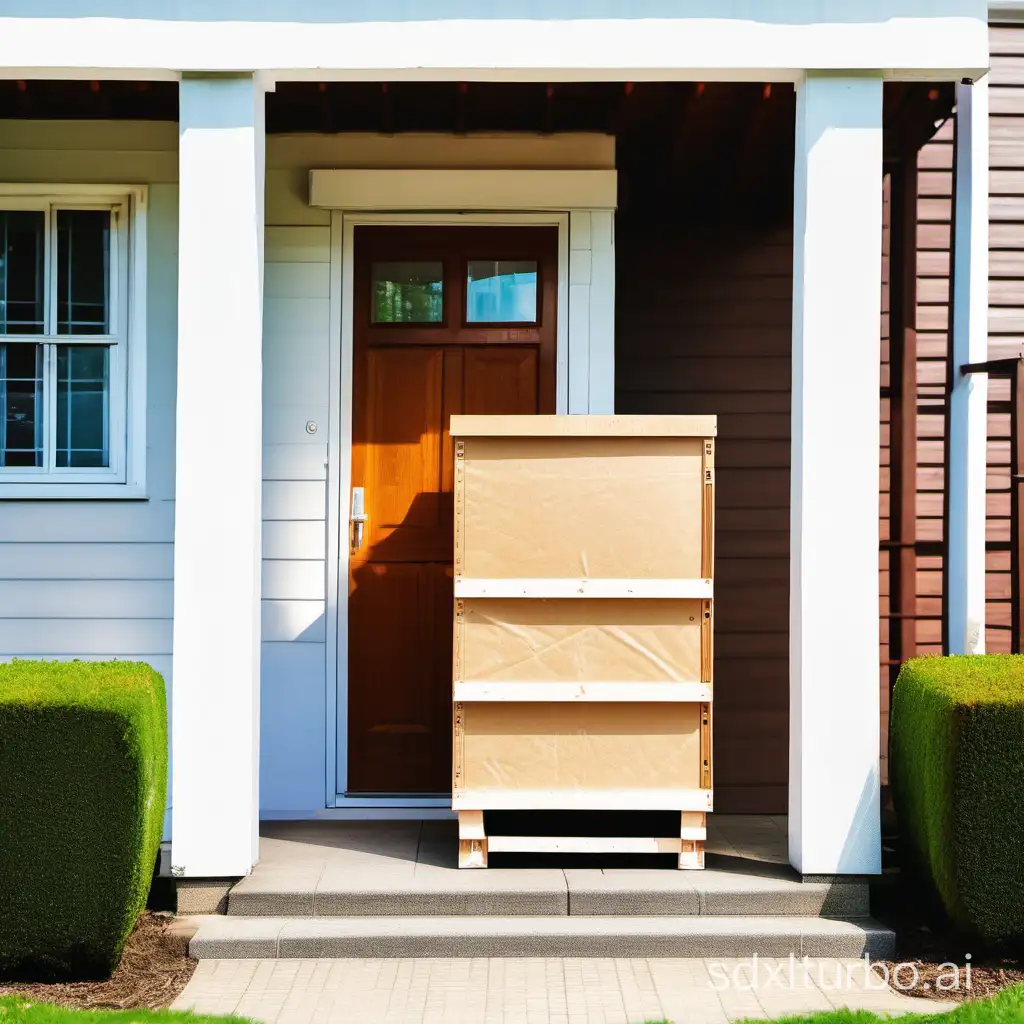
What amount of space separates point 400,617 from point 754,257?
272cm

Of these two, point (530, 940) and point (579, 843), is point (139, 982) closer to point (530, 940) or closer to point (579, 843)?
point (530, 940)

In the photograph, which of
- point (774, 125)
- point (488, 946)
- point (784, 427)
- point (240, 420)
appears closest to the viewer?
point (488, 946)

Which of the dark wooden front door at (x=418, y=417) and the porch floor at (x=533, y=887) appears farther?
the dark wooden front door at (x=418, y=417)

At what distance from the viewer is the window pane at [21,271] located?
5.59m

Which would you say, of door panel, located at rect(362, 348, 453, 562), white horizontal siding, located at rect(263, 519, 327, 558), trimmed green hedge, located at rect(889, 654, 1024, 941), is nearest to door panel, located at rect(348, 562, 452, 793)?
door panel, located at rect(362, 348, 453, 562)

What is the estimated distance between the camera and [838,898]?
4371 millimetres

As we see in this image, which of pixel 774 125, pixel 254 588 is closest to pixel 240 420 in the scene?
pixel 254 588

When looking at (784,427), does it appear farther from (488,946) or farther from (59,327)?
(59,327)

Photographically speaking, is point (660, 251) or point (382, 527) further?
point (660, 251)

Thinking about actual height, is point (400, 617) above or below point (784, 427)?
below

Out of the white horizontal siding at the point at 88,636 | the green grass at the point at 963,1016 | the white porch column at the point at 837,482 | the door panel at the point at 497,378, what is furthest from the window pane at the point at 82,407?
the green grass at the point at 963,1016

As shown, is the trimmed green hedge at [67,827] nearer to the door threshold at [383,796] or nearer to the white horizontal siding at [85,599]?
the white horizontal siding at [85,599]

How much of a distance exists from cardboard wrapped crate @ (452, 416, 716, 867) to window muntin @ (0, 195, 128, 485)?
200cm

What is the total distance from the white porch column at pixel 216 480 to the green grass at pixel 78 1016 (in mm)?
791
